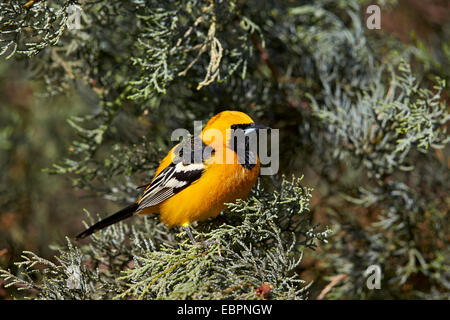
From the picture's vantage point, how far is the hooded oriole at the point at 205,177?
2.51 metres

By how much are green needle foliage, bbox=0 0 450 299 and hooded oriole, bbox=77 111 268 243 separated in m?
0.12

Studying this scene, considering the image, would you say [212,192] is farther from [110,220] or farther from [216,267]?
[110,220]

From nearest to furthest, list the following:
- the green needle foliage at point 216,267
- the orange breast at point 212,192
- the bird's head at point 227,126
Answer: the green needle foliage at point 216,267 < the orange breast at point 212,192 < the bird's head at point 227,126

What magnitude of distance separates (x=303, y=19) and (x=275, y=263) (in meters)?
2.35

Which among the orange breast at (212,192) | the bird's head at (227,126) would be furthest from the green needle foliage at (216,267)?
the bird's head at (227,126)

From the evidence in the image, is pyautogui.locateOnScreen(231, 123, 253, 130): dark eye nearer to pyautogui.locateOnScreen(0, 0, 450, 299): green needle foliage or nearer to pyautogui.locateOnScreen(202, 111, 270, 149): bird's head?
pyautogui.locateOnScreen(202, 111, 270, 149): bird's head

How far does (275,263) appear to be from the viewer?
6.89 ft

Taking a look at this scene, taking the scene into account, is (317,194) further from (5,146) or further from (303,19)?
(5,146)

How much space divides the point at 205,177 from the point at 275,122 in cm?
99

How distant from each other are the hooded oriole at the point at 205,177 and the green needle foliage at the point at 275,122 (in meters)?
0.12

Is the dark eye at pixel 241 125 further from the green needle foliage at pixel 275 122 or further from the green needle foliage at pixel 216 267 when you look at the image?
the green needle foliage at pixel 216 267

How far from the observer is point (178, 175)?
2674mm
